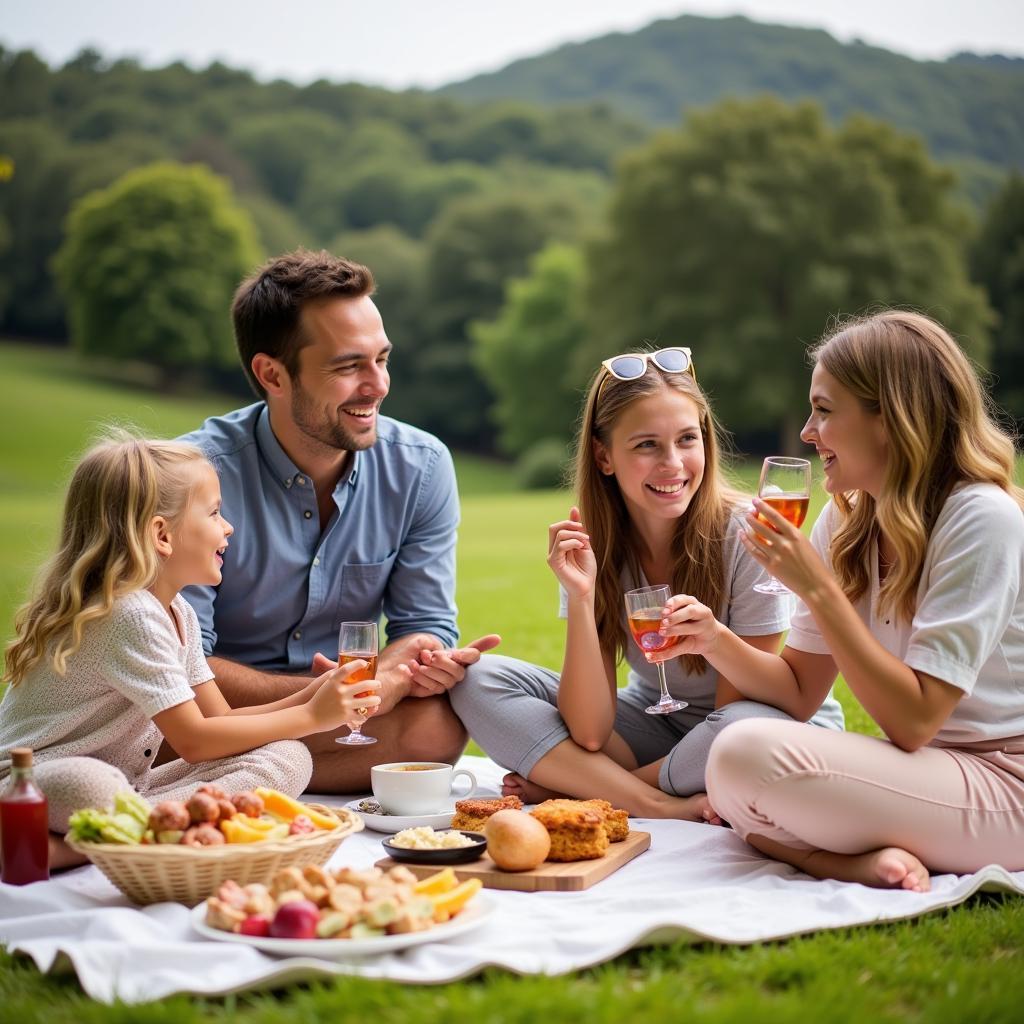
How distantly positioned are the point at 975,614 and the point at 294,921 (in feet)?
6.67

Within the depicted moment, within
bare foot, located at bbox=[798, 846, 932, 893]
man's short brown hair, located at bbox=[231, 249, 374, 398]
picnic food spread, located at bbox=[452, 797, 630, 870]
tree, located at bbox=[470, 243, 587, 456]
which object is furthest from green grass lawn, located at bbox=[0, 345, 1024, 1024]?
tree, located at bbox=[470, 243, 587, 456]

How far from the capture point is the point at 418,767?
4559 millimetres

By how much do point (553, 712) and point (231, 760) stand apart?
1.20 metres

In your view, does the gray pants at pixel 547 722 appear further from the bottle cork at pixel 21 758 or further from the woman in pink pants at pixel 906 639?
the bottle cork at pixel 21 758

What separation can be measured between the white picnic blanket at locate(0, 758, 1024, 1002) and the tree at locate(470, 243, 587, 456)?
146ft

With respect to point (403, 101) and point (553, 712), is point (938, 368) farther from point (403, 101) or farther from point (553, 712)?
point (403, 101)

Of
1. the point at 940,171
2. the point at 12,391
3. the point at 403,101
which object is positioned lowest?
the point at 12,391

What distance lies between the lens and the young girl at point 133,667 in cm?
399

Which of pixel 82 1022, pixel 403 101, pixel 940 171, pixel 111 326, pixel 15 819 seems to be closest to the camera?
pixel 82 1022

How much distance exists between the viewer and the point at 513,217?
58469mm

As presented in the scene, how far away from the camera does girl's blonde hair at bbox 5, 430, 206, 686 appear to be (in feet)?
13.3

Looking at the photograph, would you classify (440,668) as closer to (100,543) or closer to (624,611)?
(624,611)

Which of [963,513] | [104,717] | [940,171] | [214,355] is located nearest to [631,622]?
[963,513]

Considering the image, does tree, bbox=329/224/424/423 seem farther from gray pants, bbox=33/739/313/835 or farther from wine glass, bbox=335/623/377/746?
wine glass, bbox=335/623/377/746
